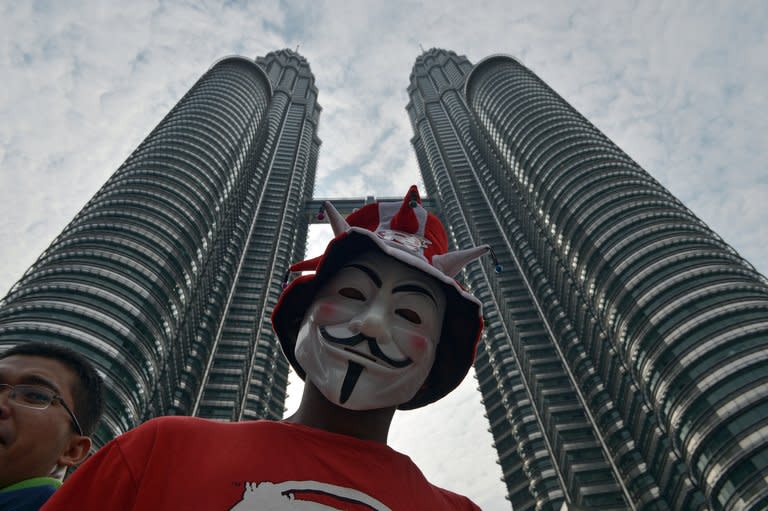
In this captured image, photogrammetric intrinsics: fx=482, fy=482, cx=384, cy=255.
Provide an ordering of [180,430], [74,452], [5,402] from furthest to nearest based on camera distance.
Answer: [74,452], [5,402], [180,430]

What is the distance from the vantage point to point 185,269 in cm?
5462

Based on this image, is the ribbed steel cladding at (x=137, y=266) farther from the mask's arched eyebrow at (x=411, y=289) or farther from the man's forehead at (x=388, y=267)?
the mask's arched eyebrow at (x=411, y=289)

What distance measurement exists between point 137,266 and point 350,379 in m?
50.3

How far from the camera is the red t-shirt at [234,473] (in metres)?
2.52

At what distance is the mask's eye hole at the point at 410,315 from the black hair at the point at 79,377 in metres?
2.66

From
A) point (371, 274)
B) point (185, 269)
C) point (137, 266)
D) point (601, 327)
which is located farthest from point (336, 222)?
point (601, 327)

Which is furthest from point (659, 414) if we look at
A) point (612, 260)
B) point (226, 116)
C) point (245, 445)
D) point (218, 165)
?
point (226, 116)

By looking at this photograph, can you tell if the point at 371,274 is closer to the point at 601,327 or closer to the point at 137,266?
the point at 137,266

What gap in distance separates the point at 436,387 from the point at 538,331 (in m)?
76.7

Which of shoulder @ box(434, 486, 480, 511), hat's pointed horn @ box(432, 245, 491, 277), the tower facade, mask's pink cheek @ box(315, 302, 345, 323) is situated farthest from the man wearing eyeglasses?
the tower facade

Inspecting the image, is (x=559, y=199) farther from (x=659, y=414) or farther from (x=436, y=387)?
(x=436, y=387)

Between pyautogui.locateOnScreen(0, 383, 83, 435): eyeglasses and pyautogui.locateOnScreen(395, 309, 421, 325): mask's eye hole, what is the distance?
8.86 feet

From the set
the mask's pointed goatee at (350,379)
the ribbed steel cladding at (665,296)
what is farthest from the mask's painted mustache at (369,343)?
the ribbed steel cladding at (665,296)

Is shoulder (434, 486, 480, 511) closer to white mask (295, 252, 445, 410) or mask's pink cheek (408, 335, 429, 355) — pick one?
white mask (295, 252, 445, 410)
